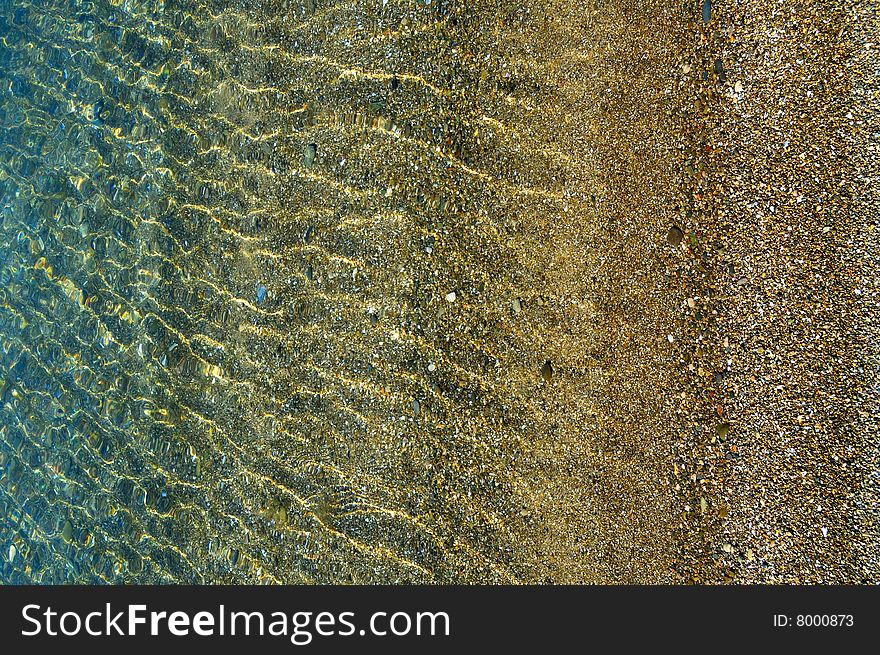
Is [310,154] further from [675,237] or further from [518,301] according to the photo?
[675,237]

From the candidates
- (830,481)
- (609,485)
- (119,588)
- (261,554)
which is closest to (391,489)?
(261,554)

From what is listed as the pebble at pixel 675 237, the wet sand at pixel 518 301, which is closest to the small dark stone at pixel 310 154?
the wet sand at pixel 518 301

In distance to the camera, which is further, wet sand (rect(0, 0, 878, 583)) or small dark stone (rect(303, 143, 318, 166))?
small dark stone (rect(303, 143, 318, 166))

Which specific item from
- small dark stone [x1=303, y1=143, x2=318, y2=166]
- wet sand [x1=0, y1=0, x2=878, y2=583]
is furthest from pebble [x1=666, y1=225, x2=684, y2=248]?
small dark stone [x1=303, y1=143, x2=318, y2=166]

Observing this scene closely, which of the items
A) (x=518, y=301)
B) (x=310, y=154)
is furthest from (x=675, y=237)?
(x=310, y=154)

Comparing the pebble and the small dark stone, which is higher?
the pebble

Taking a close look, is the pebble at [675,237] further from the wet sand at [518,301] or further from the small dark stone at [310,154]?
the small dark stone at [310,154]

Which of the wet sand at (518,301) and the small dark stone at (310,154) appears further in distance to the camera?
the small dark stone at (310,154)

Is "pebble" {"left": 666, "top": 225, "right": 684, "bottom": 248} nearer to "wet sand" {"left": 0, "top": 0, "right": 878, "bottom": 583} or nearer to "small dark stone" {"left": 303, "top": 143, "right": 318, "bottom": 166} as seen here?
"wet sand" {"left": 0, "top": 0, "right": 878, "bottom": 583}

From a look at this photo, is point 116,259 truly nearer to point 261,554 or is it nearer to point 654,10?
point 261,554
